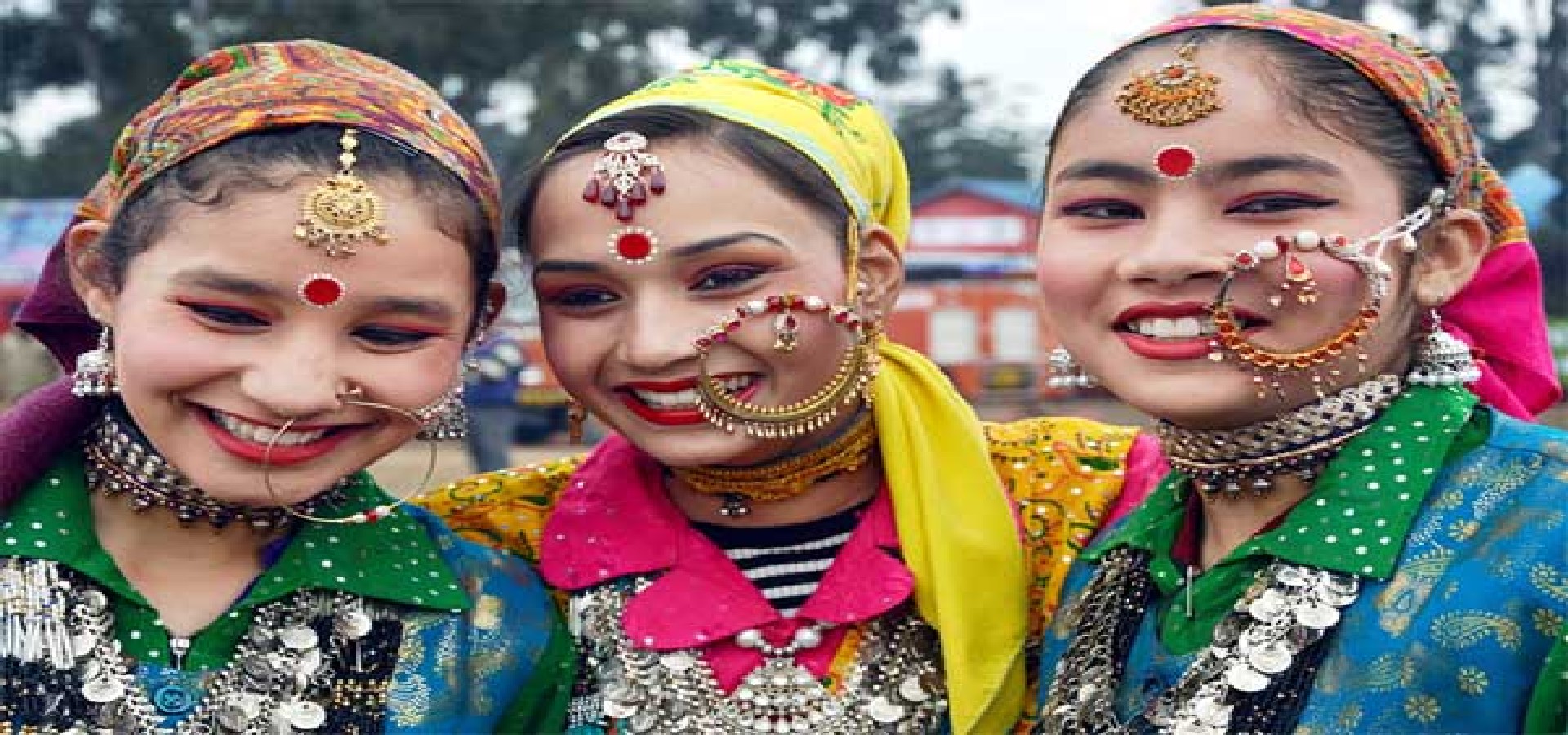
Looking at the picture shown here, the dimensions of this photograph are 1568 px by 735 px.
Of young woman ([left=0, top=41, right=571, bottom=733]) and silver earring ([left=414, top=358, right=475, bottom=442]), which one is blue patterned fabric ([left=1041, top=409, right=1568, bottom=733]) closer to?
young woman ([left=0, top=41, right=571, bottom=733])

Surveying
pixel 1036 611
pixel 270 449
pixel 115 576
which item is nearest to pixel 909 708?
pixel 1036 611

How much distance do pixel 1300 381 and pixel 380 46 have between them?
1975 cm

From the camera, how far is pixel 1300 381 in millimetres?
2598

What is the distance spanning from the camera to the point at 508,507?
344cm

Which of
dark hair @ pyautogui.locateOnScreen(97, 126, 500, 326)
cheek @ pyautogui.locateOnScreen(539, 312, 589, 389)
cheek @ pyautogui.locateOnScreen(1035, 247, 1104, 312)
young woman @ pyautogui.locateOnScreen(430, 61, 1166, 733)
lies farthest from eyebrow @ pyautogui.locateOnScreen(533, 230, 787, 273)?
cheek @ pyautogui.locateOnScreen(1035, 247, 1104, 312)

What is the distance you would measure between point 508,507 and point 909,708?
38.1 inches

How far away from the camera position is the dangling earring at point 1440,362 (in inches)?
104

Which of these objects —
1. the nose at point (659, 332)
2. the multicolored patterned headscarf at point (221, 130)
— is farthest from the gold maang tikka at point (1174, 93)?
the multicolored patterned headscarf at point (221, 130)

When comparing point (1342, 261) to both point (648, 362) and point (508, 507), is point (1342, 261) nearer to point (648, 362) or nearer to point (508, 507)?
point (648, 362)

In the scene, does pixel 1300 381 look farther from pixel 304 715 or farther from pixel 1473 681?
pixel 304 715

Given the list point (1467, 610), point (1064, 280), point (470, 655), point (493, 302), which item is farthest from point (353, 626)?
point (1467, 610)

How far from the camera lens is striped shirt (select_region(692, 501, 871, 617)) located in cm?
324

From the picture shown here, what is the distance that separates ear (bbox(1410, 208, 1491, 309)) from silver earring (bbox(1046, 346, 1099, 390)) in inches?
23.3

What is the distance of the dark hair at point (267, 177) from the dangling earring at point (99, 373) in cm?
15
